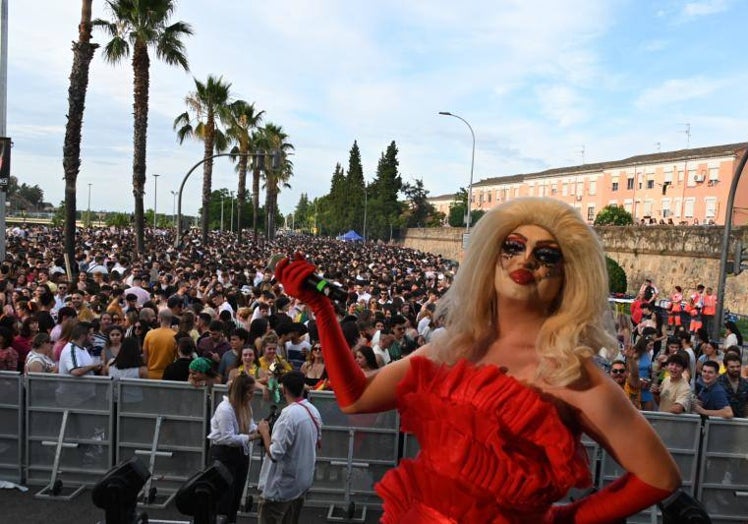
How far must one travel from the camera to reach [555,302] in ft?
6.95

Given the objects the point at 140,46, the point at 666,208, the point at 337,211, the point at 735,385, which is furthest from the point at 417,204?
the point at 735,385

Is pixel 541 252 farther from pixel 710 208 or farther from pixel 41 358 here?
pixel 710 208

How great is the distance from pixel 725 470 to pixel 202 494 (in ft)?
17.1

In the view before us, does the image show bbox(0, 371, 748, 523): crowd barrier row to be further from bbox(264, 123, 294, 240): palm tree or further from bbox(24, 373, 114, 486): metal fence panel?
bbox(264, 123, 294, 240): palm tree

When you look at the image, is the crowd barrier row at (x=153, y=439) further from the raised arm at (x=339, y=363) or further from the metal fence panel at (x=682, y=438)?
the raised arm at (x=339, y=363)

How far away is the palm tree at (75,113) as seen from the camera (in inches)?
726

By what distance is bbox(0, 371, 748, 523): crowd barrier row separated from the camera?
6.37m

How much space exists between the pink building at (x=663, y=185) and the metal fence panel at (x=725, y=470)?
3982 cm

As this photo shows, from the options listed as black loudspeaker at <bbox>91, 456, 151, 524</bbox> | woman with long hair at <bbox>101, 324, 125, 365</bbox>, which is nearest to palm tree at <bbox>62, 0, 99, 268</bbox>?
woman with long hair at <bbox>101, 324, 125, 365</bbox>

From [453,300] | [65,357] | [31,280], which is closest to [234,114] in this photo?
[31,280]

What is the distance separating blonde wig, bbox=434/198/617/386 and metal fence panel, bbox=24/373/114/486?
16.8ft

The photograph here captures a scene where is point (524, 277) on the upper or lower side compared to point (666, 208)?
lower

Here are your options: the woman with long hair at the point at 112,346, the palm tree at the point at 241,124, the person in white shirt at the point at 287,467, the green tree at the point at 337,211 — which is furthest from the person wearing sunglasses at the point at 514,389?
the green tree at the point at 337,211

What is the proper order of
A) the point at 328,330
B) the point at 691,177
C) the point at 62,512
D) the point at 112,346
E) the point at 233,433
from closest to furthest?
1. the point at 328,330
2. the point at 233,433
3. the point at 62,512
4. the point at 112,346
5. the point at 691,177
